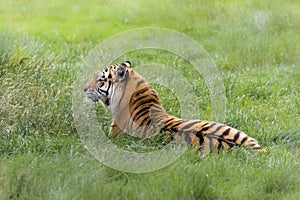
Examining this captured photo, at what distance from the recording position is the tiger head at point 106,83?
6879mm

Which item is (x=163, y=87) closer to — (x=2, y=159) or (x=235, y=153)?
(x=235, y=153)

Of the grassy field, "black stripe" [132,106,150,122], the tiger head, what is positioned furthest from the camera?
the tiger head

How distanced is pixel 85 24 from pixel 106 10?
834 mm

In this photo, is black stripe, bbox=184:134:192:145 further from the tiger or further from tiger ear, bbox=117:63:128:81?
tiger ear, bbox=117:63:128:81

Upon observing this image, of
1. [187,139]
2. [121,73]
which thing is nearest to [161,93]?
[121,73]

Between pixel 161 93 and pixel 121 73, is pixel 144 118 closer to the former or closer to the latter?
pixel 121 73

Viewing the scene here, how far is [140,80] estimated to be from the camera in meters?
6.95

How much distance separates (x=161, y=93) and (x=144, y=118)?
4.79ft

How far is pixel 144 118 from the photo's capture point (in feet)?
22.0

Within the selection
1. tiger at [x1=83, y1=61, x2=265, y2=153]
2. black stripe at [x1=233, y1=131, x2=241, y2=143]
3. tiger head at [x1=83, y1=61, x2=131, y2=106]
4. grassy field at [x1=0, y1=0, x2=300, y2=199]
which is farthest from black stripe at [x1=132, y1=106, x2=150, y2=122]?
black stripe at [x1=233, y1=131, x2=241, y2=143]

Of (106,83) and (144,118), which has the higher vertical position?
(106,83)

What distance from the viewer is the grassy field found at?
5.23 m

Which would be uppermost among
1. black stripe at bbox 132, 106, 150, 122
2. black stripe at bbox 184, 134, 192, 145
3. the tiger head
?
the tiger head

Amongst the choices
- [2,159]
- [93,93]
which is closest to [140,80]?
[93,93]
